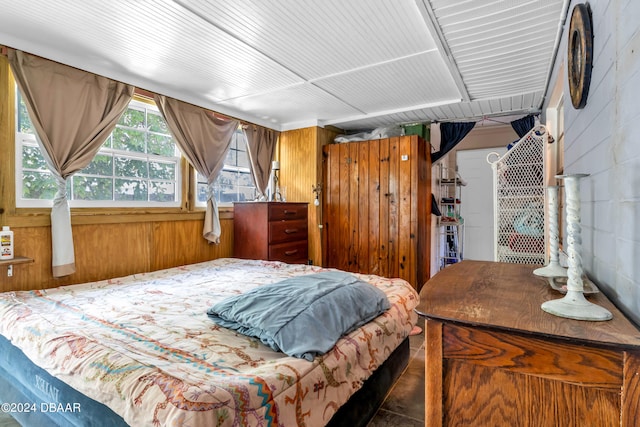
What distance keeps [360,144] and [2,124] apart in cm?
328

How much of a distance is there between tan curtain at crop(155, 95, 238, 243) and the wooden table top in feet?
8.62

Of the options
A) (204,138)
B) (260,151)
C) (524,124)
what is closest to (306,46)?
(204,138)

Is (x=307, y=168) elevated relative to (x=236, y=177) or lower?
elevated

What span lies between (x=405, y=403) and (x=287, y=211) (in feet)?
7.40

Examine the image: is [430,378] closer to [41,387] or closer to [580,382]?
[580,382]

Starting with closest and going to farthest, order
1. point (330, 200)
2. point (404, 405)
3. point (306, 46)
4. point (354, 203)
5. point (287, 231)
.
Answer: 1. point (404, 405)
2. point (306, 46)
3. point (287, 231)
4. point (354, 203)
5. point (330, 200)

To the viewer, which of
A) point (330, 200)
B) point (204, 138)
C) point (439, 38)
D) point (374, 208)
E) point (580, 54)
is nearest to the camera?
point (580, 54)

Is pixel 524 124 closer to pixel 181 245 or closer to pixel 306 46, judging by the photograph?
pixel 306 46

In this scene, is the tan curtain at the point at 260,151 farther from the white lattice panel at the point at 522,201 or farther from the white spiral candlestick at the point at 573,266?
the white spiral candlestick at the point at 573,266

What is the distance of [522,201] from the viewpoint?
2766 mm

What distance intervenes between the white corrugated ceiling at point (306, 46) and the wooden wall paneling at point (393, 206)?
67 centimetres

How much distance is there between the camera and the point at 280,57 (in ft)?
7.97

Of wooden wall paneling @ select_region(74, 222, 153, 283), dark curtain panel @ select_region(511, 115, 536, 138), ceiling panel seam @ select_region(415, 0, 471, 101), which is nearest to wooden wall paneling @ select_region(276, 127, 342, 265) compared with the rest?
ceiling panel seam @ select_region(415, 0, 471, 101)

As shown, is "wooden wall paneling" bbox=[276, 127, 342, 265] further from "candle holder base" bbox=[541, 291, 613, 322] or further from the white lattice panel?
"candle holder base" bbox=[541, 291, 613, 322]
